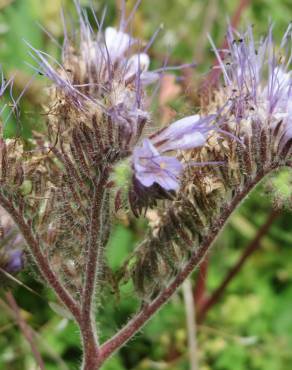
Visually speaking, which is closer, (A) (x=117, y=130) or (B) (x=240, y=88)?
(A) (x=117, y=130)

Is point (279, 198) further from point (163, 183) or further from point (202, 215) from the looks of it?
point (163, 183)

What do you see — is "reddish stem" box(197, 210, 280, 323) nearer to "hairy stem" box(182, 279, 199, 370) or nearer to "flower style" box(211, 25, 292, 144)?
"hairy stem" box(182, 279, 199, 370)

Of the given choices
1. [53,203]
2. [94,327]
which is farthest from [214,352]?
[53,203]

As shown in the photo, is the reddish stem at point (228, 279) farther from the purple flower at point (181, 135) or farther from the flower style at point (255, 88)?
the purple flower at point (181, 135)

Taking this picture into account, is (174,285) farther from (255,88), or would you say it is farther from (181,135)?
(255,88)

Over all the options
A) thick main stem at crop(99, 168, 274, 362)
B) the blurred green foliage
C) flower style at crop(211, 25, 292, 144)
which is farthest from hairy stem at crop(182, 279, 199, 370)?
flower style at crop(211, 25, 292, 144)

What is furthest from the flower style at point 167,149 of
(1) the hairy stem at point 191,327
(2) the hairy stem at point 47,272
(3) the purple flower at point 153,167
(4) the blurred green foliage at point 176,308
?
(1) the hairy stem at point 191,327

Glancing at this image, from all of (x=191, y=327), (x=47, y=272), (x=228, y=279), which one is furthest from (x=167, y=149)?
(x=228, y=279)
